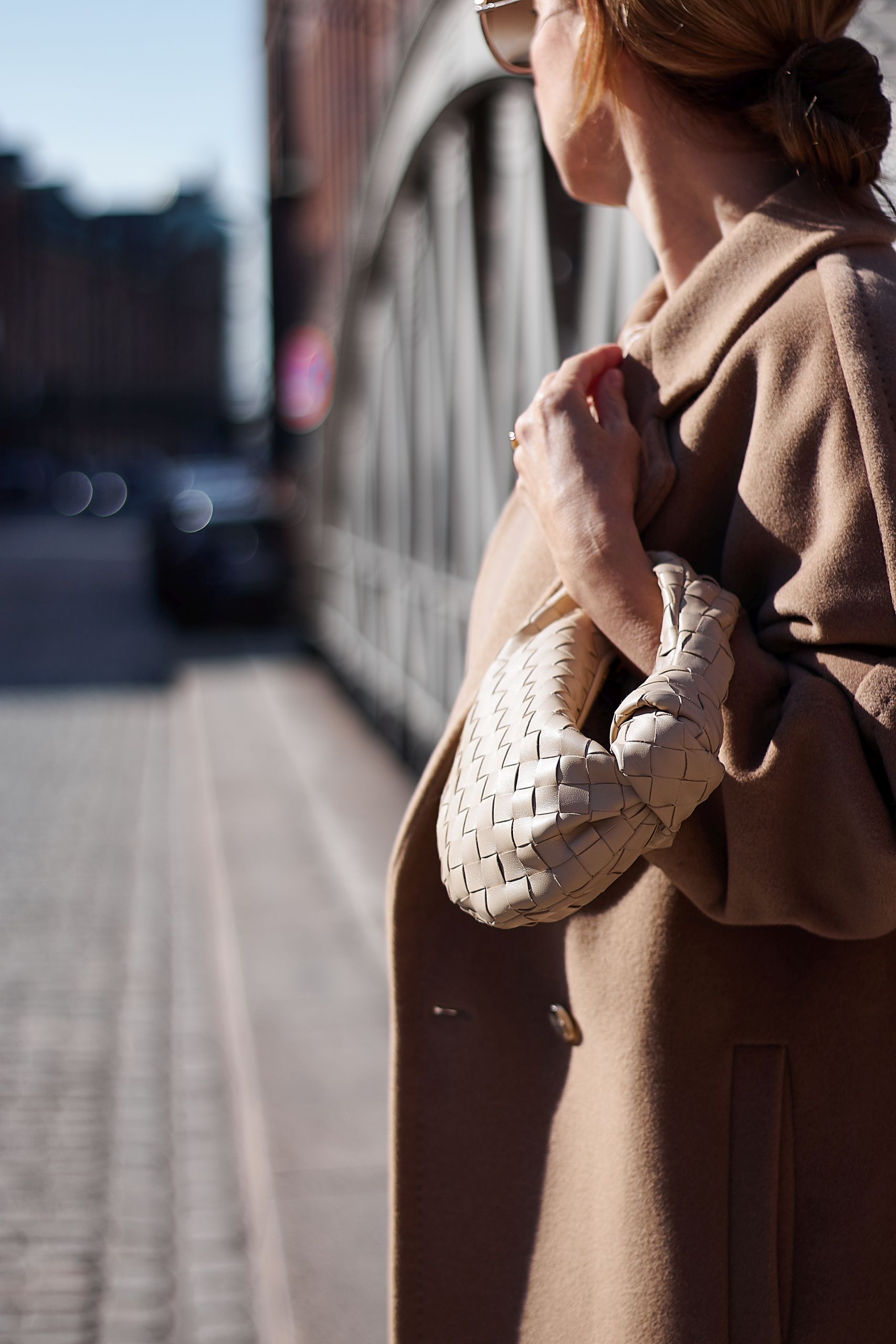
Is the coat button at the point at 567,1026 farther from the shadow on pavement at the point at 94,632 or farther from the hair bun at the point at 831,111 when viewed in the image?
the shadow on pavement at the point at 94,632

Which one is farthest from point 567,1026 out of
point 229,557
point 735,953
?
point 229,557

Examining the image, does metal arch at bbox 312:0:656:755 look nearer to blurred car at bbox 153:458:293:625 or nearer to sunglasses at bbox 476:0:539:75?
sunglasses at bbox 476:0:539:75

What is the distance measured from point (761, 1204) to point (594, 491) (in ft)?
2.06

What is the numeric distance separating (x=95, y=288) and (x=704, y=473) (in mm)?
71144

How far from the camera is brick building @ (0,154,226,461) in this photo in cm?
6506

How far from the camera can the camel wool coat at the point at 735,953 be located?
1127 millimetres

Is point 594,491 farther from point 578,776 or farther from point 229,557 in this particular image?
point 229,557

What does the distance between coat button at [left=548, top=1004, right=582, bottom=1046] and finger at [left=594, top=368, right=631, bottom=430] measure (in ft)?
1.80

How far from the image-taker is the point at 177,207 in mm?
67875

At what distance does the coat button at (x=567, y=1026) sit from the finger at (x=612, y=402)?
1.80ft

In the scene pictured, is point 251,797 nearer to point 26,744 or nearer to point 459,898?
point 26,744

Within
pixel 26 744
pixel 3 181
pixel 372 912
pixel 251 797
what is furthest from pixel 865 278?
pixel 3 181

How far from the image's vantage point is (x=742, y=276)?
1242 millimetres

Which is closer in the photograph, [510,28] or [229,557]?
[510,28]
